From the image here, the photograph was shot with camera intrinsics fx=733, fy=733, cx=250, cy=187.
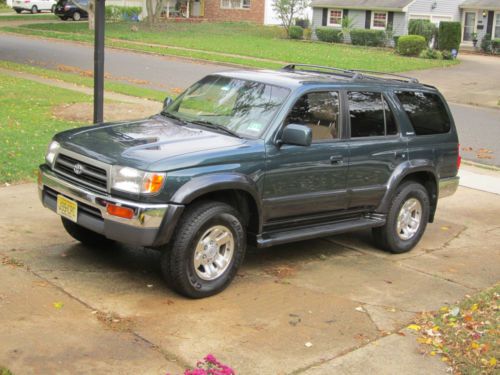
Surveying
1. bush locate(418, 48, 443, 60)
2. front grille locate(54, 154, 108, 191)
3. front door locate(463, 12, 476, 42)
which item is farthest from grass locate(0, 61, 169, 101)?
front door locate(463, 12, 476, 42)

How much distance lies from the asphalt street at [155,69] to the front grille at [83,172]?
360 inches

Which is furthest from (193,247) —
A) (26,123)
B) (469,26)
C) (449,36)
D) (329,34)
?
(469,26)

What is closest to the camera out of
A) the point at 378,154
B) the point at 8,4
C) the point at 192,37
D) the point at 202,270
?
the point at 202,270

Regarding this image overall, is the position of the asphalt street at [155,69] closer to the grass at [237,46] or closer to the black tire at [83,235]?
the grass at [237,46]

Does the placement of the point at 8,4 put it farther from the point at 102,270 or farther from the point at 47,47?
the point at 102,270

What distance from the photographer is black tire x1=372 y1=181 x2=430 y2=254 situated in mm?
7367

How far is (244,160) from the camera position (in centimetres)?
597

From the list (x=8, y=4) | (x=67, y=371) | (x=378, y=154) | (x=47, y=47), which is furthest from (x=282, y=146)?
(x=8, y=4)

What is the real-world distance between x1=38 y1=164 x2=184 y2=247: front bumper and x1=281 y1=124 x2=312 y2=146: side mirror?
4.00 ft

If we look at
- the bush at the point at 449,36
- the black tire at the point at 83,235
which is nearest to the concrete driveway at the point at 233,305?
the black tire at the point at 83,235

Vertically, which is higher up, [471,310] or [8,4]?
[8,4]

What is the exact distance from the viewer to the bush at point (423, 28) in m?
39.6

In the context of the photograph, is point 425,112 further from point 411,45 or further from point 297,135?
point 411,45

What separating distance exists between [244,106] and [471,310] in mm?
2610
